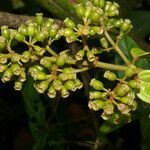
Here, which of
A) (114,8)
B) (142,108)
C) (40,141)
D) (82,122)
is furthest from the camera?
(82,122)

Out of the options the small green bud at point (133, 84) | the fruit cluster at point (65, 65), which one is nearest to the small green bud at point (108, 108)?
the fruit cluster at point (65, 65)

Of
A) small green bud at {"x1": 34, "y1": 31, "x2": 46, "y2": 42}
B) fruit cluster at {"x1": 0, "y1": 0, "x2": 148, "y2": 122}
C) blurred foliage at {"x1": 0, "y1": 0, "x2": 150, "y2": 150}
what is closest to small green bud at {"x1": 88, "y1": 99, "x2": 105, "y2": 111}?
fruit cluster at {"x1": 0, "y1": 0, "x2": 148, "y2": 122}

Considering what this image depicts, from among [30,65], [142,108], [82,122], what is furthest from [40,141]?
[30,65]

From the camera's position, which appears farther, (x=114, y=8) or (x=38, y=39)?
(x=114, y=8)

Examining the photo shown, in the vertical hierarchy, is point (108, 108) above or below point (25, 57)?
below

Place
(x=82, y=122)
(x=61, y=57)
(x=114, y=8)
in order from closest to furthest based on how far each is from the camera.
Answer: (x=61, y=57) < (x=114, y=8) < (x=82, y=122)

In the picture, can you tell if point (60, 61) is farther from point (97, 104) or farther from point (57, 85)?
point (97, 104)

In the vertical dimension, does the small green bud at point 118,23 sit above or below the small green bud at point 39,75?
above

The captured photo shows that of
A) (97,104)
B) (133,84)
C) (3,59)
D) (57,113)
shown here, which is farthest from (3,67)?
(57,113)

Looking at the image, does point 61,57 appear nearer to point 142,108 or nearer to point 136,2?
point 142,108

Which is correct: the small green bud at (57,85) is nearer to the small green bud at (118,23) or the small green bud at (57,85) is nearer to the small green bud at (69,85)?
the small green bud at (69,85)

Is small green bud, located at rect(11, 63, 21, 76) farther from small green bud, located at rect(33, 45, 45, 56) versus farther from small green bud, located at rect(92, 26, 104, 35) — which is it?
small green bud, located at rect(92, 26, 104, 35)
